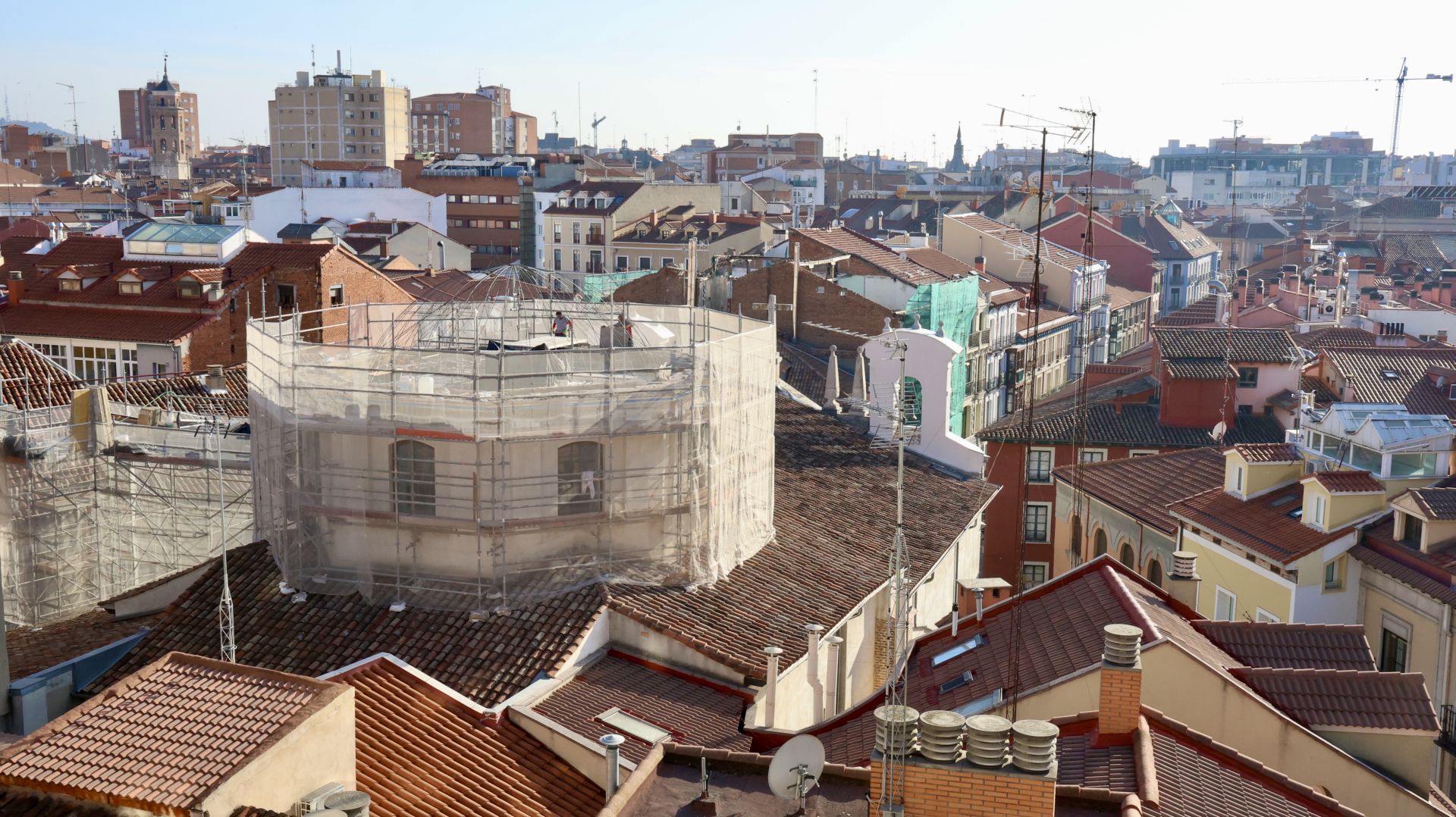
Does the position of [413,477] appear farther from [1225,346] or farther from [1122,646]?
[1225,346]

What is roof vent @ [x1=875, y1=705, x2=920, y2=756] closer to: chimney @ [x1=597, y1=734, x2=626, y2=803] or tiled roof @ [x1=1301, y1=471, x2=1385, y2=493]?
chimney @ [x1=597, y1=734, x2=626, y2=803]

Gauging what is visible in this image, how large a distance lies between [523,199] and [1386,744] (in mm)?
56267

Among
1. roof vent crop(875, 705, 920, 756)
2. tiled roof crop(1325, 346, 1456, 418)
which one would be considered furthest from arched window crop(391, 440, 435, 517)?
tiled roof crop(1325, 346, 1456, 418)

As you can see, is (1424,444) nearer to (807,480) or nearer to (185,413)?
(807,480)

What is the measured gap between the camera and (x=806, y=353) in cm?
3584

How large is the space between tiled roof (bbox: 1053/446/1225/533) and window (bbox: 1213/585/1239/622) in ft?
4.97

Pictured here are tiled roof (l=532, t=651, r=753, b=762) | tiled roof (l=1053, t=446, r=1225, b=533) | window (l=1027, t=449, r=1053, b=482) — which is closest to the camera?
tiled roof (l=532, t=651, r=753, b=762)

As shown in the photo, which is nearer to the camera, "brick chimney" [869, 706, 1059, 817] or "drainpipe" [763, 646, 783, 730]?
"brick chimney" [869, 706, 1059, 817]

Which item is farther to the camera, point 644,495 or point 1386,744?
point 644,495

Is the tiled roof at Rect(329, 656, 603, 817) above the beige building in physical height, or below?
below

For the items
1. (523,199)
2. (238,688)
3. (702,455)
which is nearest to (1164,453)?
(702,455)

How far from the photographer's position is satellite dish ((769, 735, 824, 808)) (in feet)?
32.6

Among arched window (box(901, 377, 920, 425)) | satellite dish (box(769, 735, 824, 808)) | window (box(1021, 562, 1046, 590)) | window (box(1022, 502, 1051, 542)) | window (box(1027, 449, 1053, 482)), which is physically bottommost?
window (box(1021, 562, 1046, 590))

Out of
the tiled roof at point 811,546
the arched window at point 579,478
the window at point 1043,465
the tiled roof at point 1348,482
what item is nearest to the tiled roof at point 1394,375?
the window at point 1043,465
